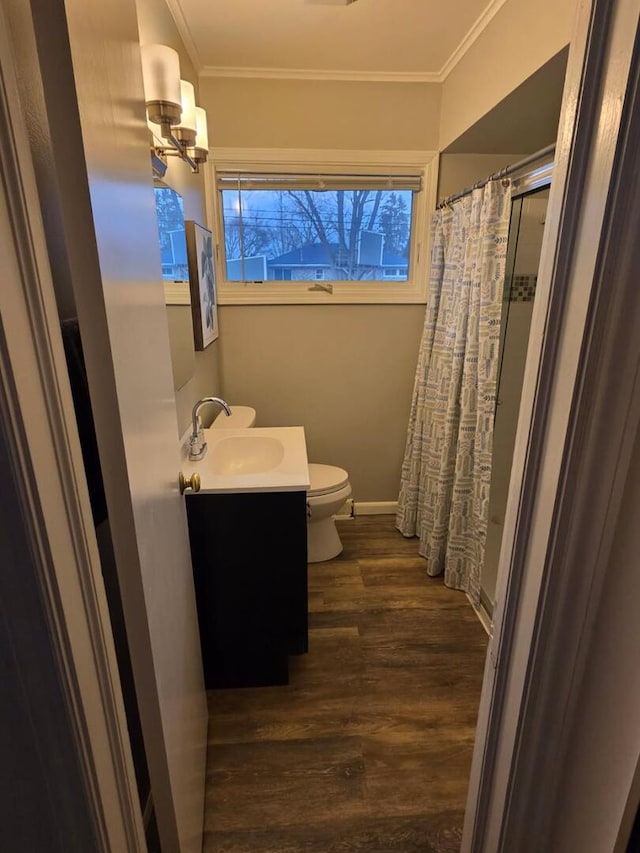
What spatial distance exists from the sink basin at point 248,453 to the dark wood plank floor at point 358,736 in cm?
77

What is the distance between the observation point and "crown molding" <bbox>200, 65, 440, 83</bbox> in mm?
2320

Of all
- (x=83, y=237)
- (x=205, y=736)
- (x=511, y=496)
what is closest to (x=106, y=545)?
(x=83, y=237)

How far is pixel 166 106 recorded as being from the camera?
1377 mm

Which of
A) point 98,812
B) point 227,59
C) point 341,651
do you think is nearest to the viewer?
point 98,812

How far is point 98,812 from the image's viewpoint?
28.7 inches

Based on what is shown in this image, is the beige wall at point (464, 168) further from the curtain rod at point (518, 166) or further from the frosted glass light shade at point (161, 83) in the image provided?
the frosted glass light shade at point (161, 83)

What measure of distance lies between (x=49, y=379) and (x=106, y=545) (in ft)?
1.75

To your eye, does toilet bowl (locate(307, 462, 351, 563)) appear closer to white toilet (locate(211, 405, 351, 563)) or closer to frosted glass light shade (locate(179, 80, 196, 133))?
white toilet (locate(211, 405, 351, 563))

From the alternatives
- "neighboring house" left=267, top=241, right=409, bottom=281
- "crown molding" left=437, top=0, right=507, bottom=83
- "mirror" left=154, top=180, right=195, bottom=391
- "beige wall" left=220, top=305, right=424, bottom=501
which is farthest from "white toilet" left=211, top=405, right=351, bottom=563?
"crown molding" left=437, top=0, right=507, bottom=83

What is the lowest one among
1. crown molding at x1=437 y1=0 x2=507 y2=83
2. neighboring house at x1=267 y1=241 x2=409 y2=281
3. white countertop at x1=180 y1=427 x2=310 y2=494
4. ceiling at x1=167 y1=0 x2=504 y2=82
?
white countertop at x1=180 y1=427 x2=310 y2=494

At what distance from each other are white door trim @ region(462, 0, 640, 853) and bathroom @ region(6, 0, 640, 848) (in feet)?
2.56

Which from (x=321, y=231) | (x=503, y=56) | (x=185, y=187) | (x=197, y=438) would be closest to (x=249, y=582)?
(x=197, y=438)

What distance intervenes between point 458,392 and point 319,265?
1130 mm

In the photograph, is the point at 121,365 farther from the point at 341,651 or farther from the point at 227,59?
the point at 227,59
